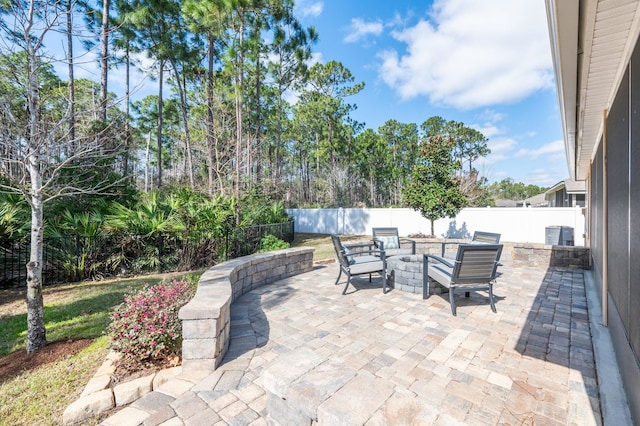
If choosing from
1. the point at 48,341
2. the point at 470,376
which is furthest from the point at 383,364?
the point at 48,341

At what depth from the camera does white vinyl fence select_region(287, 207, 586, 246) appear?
11.8 metres

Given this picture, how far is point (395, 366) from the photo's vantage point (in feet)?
8.28

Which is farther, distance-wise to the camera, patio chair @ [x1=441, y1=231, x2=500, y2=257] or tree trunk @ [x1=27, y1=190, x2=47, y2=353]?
patio chair @ [x1=441, y1=231, x2=500, y2=257]

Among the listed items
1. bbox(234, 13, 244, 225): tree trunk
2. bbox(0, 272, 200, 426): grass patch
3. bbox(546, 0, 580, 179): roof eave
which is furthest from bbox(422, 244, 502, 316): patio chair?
bbox(234, 13, 244, 225): tree trunk

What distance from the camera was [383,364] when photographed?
8.41 feet

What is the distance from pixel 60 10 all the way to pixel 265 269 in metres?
4.35

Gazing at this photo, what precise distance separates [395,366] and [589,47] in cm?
300

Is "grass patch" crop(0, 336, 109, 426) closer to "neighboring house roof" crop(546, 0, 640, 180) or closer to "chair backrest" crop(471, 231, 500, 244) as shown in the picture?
"neighboring house roof" crop(546, 0, 640, 180)

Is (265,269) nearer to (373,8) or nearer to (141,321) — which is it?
(141,321)

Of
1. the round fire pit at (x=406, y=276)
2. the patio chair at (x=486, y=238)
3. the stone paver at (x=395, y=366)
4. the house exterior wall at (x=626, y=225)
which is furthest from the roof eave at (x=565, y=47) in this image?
the patio chair at (x=486, y=238)

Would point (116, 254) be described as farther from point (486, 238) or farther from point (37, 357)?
point (486, 238)

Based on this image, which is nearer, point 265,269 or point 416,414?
point 416,414

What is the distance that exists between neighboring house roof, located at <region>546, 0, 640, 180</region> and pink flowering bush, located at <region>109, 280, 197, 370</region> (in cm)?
367

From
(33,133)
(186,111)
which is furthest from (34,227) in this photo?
(186,111)
